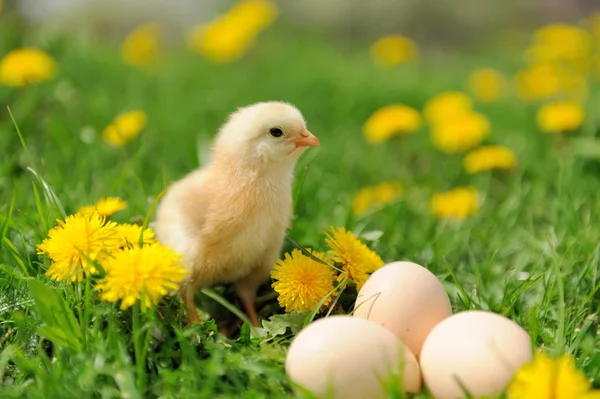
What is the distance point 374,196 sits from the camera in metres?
2.88

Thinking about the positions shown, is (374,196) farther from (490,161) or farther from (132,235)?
(132,235)

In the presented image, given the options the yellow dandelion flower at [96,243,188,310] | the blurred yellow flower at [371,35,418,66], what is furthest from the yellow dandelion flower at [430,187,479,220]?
the blurred yellow flower at [371,35,418,66]

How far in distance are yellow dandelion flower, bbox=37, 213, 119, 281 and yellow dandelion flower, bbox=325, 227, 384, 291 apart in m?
0.57

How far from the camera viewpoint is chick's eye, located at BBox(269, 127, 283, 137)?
177 centimetres

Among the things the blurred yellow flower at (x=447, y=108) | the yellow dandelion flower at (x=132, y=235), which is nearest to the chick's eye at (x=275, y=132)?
the yellow dandelion flower at (x=132, y=235)

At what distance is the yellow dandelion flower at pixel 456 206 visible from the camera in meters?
2.73

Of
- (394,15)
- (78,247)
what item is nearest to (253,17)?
(78,247)

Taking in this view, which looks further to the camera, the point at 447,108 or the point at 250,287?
the point at 447,108

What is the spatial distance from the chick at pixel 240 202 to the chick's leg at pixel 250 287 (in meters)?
0.05

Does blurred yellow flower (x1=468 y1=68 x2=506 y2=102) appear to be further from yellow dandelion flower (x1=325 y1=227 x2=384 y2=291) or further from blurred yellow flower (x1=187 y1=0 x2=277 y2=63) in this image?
yellow dandelion flower (x1=325 y1=227 x2=384 y2=291)

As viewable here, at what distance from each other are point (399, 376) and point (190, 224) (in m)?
0.71

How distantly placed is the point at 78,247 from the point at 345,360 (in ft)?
2.19

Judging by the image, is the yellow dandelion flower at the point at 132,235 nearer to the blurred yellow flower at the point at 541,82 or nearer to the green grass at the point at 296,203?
the green grass at the point at 296,203

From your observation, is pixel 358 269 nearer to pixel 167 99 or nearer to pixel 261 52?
pixel 167 99
